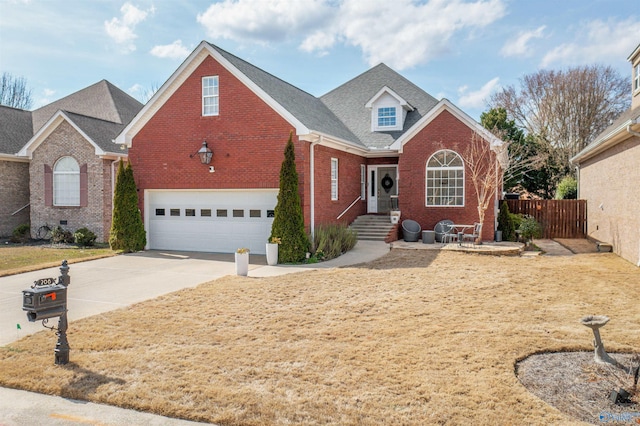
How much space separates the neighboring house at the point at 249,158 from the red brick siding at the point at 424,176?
0.04 metres

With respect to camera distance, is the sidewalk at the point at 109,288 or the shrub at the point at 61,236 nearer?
the sidewalk at the point at 109,288

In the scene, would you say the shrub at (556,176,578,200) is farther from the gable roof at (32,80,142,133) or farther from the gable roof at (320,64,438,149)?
the gable roof at (32,80,142,133)

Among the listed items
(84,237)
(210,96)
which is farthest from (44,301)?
(84,237)

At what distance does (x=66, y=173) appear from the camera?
2039 centimetres

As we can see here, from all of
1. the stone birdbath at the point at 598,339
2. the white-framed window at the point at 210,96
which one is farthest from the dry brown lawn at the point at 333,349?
the white-framed window at the point at 210,96

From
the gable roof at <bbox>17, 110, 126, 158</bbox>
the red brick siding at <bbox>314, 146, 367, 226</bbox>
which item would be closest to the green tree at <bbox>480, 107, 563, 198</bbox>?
the red brick siding at <bbox>314, 146, 367, 226</bbox>

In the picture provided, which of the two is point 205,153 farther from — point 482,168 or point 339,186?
point 482,168

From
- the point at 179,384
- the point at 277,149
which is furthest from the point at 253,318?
the point at 277,149

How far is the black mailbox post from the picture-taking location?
5438 mm

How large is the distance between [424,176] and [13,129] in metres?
19.3

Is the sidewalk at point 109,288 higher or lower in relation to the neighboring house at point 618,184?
lower

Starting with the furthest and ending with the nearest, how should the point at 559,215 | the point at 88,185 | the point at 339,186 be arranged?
the point at 559,215 < the point at 88,185 < the point at 339,186

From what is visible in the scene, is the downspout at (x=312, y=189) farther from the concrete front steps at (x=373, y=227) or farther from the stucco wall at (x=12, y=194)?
the stucco wall at (x=12, y=194)

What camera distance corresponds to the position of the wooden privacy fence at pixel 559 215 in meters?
21.6
